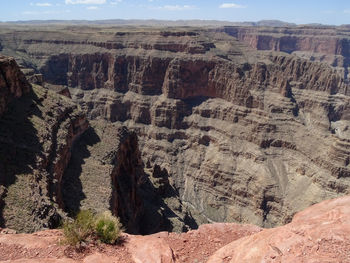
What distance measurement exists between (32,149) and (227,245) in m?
24.8

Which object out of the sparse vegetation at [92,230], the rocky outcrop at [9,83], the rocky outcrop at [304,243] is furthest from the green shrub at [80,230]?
the rocky outcrop at [9,83]

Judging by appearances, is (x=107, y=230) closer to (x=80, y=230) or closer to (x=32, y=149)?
(x=80, y=230)

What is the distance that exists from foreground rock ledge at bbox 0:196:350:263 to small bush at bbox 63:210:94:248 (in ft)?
1.63

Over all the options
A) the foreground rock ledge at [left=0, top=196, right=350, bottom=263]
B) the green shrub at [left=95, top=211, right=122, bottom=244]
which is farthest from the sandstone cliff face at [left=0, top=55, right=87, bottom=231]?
the green shrub at [left=95, top=211, right=122, bottom=244]

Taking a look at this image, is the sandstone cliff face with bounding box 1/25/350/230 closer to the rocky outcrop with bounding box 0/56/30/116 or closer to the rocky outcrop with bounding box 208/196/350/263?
the rocky outcrop with bounding box 0/56/30/116

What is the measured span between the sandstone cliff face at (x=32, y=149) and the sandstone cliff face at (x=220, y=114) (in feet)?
92.4

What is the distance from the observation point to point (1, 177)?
26.4 meters

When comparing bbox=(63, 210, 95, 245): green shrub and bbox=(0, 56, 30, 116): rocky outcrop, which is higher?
bbox=(0, 56, 30, 116): rocky outcrop

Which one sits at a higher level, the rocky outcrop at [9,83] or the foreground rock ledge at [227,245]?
the rocky outcrop at [9,83]

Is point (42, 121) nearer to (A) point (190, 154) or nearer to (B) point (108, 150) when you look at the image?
(B) point (108, 150)

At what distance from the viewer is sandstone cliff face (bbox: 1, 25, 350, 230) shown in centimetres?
6638

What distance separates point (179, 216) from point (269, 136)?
36.5 metres

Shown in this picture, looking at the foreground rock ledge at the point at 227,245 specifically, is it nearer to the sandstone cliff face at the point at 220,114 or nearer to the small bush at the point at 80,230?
the small bush at the point at 80,230

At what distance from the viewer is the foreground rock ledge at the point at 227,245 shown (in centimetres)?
943
